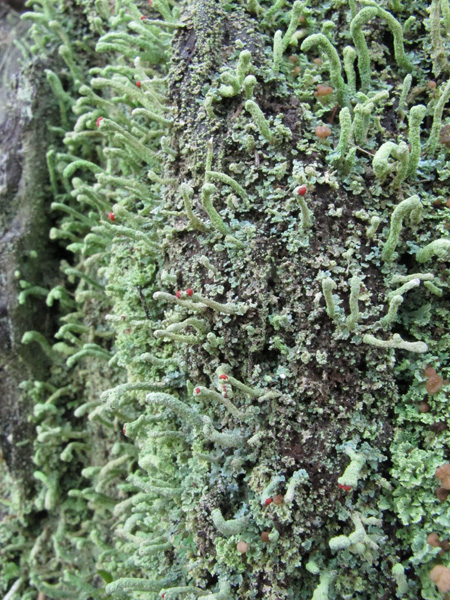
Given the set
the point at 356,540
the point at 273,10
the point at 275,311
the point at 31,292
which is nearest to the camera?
the point at 356,540

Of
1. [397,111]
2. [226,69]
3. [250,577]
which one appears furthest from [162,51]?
[250,577]

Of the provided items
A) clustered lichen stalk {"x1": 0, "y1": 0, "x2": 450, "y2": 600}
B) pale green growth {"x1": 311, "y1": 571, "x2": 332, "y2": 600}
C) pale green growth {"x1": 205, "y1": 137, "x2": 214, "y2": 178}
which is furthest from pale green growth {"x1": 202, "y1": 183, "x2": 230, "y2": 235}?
pale green growth {"x1": 311, "y1": 571, "x2": 332, "y2": 600}

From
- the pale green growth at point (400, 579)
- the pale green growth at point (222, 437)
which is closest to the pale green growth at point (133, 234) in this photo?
the pale green growth at point (222, 437)

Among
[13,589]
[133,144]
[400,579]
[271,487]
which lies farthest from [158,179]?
[13,589]

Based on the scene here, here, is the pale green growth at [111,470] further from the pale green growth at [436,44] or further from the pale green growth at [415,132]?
the pale green growth at [436,44]

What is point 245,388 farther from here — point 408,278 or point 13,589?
point 13,589

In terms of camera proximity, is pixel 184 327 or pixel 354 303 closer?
pixel 354 303
